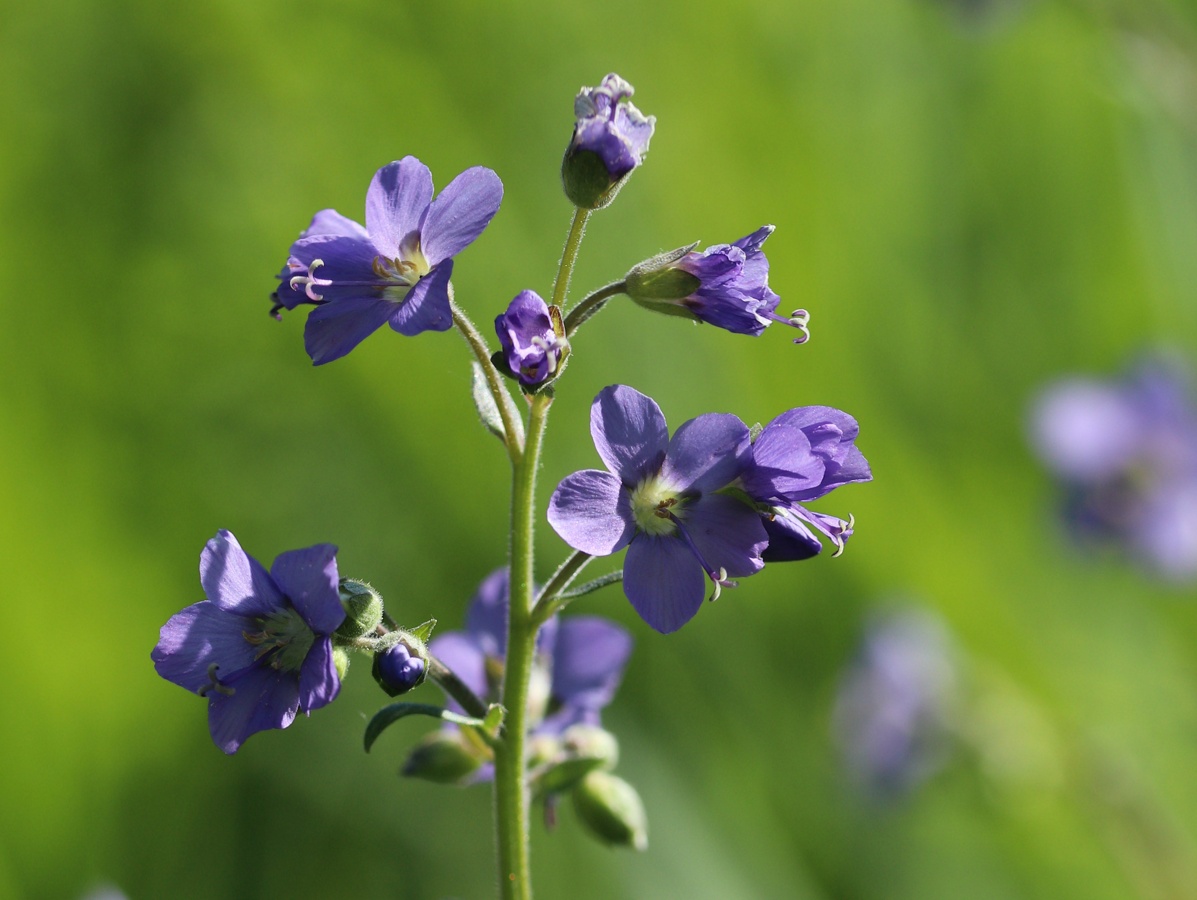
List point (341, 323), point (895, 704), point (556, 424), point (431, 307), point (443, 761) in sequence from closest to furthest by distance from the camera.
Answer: point (431, 307), point (341, 323), point (443, 761), point (556, 424), point (895, 704)

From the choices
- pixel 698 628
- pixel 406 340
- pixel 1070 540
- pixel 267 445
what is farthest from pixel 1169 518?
pixel 267 445

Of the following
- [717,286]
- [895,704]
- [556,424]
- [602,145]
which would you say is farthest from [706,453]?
[895,704]

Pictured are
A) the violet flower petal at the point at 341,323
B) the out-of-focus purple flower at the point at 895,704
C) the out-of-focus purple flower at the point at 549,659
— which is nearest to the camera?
the violet flower petal at the point at 341,323

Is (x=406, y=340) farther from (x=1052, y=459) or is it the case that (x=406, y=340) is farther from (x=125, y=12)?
(x=1052, y=459)

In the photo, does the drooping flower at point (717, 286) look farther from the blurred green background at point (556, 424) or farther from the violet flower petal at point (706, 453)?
the blurred green background at point (556, 424)

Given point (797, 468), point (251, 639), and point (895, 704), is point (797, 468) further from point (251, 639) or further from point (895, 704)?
point (895, 704)

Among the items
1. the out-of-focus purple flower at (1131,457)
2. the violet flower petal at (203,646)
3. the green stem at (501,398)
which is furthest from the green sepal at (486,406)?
the out-of-focus purple flower at (1131,457)

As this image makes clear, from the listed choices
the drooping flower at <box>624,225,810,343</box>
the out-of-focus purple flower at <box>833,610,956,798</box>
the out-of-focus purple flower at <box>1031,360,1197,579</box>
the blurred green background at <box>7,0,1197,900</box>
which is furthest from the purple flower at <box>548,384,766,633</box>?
the out-of-focus purple flower at <box>1031,360,1197,579</box>
